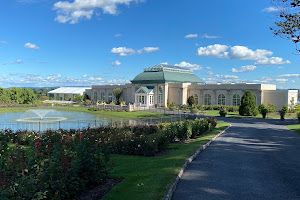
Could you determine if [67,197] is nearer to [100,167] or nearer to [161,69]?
[100,167]

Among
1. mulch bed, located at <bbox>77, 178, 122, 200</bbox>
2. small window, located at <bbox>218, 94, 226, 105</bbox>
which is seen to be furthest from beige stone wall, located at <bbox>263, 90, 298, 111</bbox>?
mulch bed, located at <bbox>77, 178, 122, 200</bbox>

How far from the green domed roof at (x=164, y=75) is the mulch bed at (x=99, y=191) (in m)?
42.9

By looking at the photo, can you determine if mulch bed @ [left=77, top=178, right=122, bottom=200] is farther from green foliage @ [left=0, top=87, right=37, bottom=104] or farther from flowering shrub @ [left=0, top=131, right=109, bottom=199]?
green foliage @ [left=0, top=87, right=37, bottom=104]

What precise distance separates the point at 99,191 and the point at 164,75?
45.4 metres

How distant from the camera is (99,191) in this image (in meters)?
7.13

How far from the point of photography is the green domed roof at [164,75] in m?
51.8

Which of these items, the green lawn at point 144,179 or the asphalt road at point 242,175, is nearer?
the green lawn at point 144,179

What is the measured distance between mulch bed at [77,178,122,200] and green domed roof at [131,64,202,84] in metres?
42.9

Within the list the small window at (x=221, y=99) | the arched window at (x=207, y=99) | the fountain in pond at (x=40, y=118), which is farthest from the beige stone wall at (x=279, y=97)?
the fountain in pond at (x=40, y=118)

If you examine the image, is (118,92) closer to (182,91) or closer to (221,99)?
(182,91)

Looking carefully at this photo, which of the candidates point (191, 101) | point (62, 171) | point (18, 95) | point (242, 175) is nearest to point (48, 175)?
point (62, 171)

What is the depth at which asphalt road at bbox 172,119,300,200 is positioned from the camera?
269 inches

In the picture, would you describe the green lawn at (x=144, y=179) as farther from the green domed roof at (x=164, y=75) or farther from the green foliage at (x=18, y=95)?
the green foliage at (x=18, y=95)

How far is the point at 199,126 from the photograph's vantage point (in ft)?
60.7
